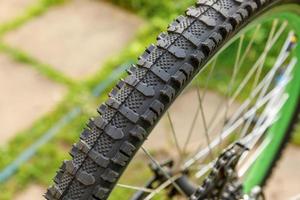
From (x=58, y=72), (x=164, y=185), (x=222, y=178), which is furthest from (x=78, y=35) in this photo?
(x=222, y=178)

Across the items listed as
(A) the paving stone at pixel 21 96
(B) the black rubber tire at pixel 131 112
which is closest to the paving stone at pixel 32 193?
(A) the paving stone at pixel 21 96

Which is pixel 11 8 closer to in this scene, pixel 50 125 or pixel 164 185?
pixel 50 125

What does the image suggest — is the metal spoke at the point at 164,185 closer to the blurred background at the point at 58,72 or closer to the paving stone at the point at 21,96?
the blurred background at the point at 58,72

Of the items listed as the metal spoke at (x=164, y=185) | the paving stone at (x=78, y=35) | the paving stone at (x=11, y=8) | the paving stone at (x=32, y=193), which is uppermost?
the paving stone at (x=11, y=8)

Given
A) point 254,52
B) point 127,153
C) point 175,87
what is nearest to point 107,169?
point 127,153

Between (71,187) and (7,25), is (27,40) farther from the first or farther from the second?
(71,187)

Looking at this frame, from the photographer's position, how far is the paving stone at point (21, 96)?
8.77 feet

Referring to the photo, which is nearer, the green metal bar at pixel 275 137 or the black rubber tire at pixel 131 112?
the black rubber tire at pixel 131 112

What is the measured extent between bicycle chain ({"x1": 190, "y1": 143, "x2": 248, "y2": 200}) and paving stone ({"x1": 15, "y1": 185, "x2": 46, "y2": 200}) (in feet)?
3.36

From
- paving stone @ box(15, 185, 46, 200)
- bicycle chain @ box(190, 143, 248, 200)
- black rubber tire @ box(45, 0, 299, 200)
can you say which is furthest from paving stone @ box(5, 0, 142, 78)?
black rubber tire @ box(45, 0, 299, 200)

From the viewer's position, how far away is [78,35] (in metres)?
3.12

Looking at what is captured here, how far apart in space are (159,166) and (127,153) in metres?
0.53

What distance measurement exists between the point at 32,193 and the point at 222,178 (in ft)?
3.61

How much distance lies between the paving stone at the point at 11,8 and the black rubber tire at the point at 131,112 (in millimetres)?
2171
